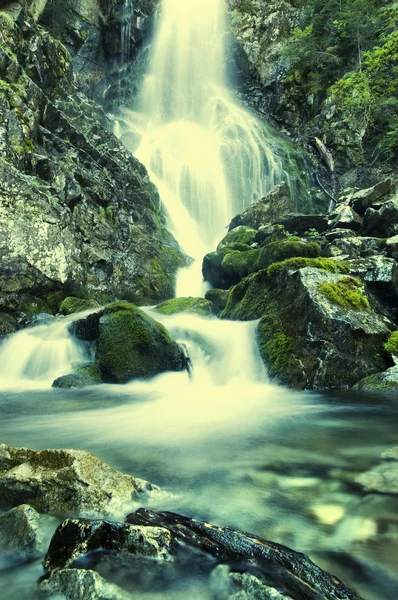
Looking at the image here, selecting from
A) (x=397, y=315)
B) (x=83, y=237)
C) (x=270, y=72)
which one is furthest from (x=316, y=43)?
(x=397, y=315)

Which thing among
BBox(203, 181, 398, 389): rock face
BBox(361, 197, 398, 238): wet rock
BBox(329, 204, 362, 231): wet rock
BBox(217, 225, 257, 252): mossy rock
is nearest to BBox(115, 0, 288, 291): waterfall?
BBox(217, 225, 257, 252): mossy rock

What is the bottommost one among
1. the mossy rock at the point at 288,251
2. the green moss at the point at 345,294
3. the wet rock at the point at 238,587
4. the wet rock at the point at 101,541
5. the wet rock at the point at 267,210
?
the wet rock at the point at 238,587

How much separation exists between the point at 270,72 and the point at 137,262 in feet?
96.6

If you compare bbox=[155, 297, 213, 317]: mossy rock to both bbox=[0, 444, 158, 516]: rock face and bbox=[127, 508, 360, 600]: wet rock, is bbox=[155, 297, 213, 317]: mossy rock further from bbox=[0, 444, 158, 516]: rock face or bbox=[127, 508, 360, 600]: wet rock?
bbox=[127, 508, 360, 600]: wet rock

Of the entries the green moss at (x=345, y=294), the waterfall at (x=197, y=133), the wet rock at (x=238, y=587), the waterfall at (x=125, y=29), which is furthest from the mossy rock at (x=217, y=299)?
the waterfall at (x=125, y=29)

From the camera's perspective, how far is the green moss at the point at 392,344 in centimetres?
709

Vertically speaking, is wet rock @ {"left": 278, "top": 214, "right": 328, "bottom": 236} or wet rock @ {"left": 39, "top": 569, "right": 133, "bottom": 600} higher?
wet rock @ {"left": 278, "top": 214, "right": 328, "bottom": 236}

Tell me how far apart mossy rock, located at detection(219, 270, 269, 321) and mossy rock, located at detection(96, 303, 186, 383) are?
2.26 meters

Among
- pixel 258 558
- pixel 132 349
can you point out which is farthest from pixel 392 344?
pixel 258 558

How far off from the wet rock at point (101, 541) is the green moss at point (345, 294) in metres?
6.14

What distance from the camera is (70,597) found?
1.84 metres

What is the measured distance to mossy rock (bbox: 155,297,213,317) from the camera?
40.2 feet

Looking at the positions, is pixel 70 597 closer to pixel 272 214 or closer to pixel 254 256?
pixel 254 256

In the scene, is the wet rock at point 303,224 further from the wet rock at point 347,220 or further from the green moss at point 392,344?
the green moss at point 392,344
